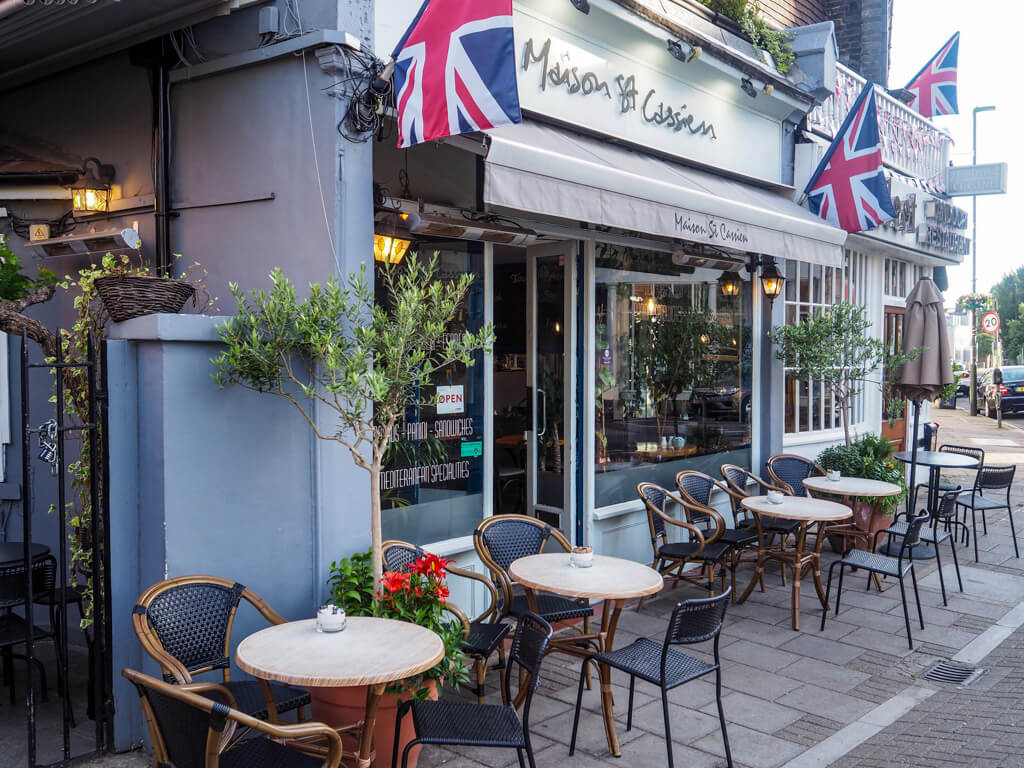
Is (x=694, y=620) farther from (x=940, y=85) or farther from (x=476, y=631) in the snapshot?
(x=940, y=85)

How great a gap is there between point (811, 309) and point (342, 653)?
27.1 ft

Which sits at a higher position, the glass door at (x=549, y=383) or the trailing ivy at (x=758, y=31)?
the trailing ivy at (x=758, y=31)

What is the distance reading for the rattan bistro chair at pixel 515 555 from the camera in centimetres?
500

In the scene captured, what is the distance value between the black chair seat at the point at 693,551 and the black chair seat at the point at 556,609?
4.93 feet

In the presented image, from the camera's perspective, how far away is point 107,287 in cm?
400

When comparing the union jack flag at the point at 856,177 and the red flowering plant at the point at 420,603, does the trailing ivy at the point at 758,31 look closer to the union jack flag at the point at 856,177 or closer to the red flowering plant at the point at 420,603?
the union jack flag at the point at 856,177

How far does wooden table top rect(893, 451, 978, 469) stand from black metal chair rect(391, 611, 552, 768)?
662 centimetres

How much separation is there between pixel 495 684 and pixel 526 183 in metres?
3.04

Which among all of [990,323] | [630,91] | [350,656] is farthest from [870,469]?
[990,323]

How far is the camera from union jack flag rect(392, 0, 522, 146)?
4023 millimetres

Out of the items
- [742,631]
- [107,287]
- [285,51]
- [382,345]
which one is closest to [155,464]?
[107,287]

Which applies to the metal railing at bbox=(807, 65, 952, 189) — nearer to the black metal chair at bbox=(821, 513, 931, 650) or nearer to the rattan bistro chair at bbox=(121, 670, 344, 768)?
the black metal chair at bbox=(821, 513, 931, 650)

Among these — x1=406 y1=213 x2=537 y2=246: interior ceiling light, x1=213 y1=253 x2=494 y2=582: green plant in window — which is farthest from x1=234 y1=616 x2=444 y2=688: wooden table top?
x1=406 y1=213 x2=537 y2=246: interior ceiling light

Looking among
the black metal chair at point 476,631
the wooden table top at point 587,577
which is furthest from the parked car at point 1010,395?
the black metal chair at point 476,631
